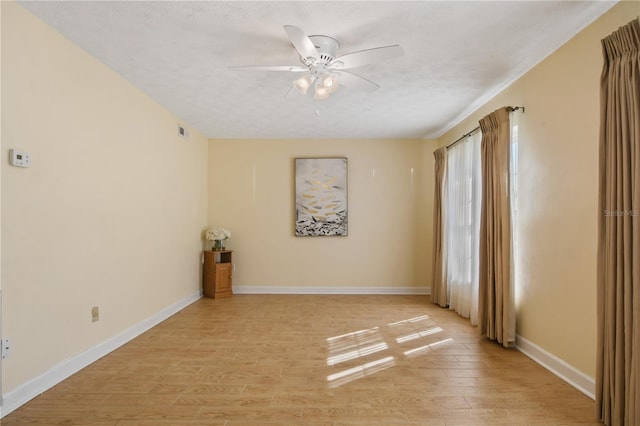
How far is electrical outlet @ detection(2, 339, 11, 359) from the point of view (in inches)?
85.5

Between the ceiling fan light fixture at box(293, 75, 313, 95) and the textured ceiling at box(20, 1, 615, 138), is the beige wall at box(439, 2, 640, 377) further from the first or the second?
the ceiling fan light fixture at box(293, 75, 313, 95)

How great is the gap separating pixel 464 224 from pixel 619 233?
2.47 metres

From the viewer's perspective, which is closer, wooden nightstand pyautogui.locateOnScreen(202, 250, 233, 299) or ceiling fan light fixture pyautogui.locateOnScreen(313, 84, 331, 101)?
ceiling fan light fixture pyautogui.locateOnScreen(313, 84, 331, 101)

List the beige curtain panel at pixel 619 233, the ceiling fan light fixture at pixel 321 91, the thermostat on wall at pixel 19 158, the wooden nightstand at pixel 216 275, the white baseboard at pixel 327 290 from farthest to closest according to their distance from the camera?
the white baseboard at pixel 327 290 < the wooden nightstand at pixel 216 275 < the ceiling fan light fixture at pixel 321 91 < the thermostat on wall at pixel 19 158 < the beige curtain panel at pixel 619 233

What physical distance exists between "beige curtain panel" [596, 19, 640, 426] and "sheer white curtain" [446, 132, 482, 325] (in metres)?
1.93

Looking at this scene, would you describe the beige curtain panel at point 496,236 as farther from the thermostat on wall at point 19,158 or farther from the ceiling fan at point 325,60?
the thermostat on wall at point 19,158

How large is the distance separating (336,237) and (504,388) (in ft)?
11.9

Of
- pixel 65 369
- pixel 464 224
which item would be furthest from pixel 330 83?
pixel 65 369

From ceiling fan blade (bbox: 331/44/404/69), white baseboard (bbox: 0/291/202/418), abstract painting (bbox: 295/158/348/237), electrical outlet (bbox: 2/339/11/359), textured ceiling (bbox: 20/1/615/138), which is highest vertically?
textured ceiling (bbox: 20/1/615/138)

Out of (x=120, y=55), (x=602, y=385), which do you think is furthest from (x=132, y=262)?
(x=602, y=385)

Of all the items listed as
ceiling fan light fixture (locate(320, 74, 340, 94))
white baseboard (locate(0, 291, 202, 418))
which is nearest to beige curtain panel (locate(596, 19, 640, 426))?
ceiling fan light fixture (locate(320, 74, 340, 94))

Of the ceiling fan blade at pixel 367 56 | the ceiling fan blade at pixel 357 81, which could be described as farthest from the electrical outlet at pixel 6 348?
the ceiling fan blade at pixel 357 81

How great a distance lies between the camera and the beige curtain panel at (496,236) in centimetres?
329

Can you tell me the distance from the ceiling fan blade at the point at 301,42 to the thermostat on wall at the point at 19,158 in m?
1.89
